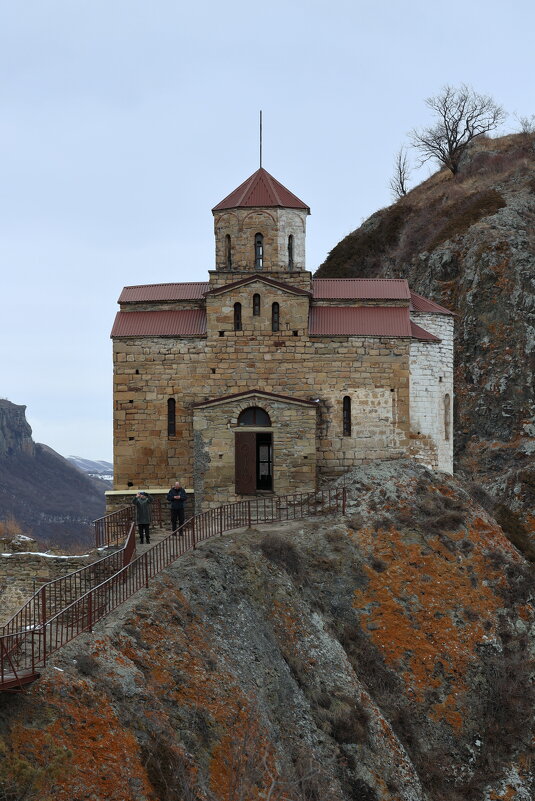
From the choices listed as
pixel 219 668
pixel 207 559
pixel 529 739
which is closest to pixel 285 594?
pixel 207 559

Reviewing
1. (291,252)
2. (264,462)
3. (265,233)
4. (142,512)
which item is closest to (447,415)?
(264,462)

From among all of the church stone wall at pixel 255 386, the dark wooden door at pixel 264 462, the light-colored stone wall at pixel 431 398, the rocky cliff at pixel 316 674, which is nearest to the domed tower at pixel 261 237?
the church stone wall at pixel 255 386

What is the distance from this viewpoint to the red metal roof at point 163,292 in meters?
34.7

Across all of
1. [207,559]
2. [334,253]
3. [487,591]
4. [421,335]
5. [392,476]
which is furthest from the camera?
[334,253]

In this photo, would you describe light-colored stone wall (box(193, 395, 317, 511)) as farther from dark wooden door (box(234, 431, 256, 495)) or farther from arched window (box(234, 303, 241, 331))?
arched window (box(234, 303, 241, 331))

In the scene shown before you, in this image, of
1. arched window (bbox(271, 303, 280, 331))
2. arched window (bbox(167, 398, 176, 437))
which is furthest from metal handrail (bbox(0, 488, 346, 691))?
arched window (bbox(271, 303, 280, 331))

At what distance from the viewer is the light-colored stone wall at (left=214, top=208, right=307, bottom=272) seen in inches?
1375

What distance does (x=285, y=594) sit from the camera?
25.8m

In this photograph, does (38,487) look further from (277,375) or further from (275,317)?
(277,375)

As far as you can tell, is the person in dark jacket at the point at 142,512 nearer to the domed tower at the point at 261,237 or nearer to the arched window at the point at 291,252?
the domed tower at the point at 261,237

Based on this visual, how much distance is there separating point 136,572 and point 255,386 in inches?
422

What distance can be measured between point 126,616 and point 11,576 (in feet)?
28.3

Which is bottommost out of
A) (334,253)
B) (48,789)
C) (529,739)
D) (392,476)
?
(529,739)

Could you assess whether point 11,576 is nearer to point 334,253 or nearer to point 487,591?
point 487,591
